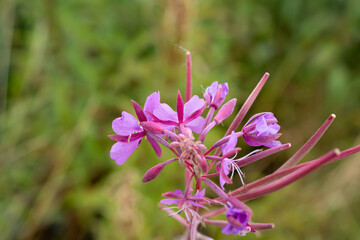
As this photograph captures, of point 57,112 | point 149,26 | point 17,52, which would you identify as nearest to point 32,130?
point 57,112

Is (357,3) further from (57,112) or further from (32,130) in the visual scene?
(32,130)

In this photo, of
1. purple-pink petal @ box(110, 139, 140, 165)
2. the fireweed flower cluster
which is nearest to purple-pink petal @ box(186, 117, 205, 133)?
the fireweed flower cluster

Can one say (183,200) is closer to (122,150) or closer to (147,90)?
(122,150)

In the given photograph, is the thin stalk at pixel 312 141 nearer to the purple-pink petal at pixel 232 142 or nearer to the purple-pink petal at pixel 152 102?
the purple-pink petal at pixel 232 142

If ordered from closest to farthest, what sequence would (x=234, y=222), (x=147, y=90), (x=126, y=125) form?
(x=234, y=222)
(x=126, y=125)
(x=147, y=90)

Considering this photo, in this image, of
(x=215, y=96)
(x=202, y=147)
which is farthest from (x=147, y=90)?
(x=202, y=147)

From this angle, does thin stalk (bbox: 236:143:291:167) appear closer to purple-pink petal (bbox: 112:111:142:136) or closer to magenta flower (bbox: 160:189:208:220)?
magenta flower (bbox: 160:189:208:220)
